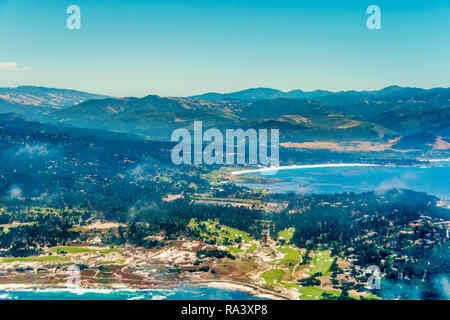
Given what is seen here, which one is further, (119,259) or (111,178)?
(111,178)

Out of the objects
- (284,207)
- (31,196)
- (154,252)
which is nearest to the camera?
(154,252)

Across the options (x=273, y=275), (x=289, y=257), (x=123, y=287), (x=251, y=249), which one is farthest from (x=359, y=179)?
(x=123, y=287)

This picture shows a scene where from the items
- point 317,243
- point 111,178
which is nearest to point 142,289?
point 317,243

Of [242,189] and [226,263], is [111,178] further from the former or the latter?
[226,263]

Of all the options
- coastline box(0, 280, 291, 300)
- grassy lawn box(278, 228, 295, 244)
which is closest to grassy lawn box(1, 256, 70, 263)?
coastline box(0, 280, 291, 300)

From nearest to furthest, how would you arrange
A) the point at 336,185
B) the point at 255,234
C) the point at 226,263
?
the point at 226,263 → the point at 255,234 → the point at 336,185

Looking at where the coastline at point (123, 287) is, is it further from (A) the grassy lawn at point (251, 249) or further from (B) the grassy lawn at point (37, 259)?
(A) the grassy lawn at point (251, 249)

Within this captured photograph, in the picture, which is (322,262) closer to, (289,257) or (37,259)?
(289,257)
